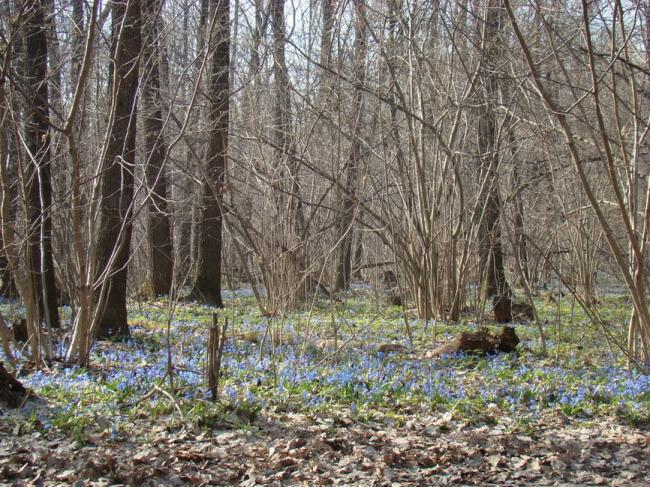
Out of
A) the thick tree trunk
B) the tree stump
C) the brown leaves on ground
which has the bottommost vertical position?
Answer: the brown leaves on ground

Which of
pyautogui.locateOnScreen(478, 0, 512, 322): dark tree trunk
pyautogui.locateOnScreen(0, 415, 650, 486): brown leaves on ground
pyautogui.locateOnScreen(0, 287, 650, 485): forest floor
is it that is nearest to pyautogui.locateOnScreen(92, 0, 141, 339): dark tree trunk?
pyautogui.locateOnScreen(0, 287, 650, 485): forest floor

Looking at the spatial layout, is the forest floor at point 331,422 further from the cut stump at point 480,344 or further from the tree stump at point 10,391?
the cut stump at point 480,344

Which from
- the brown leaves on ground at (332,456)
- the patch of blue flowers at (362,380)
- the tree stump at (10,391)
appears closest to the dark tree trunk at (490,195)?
the patch of blue flowers at (362,380)

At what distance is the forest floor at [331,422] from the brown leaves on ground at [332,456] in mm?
10

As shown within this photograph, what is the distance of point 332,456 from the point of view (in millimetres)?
4250

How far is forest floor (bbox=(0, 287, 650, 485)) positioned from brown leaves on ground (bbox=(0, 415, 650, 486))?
→ 0.03ft

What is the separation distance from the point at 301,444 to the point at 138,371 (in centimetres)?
201

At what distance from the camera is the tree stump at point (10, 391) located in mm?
4676

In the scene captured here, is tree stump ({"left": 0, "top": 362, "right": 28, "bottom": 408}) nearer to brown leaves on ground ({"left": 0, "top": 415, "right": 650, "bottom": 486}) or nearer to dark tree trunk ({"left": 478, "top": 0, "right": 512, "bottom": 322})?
brown leaves on ground ({"left": 0, "top": 415, "right": 650, "bottom": 486})

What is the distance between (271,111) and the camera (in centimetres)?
1184

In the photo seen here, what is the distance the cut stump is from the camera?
7.30 meters

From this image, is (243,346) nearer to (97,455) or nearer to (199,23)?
(97,455)

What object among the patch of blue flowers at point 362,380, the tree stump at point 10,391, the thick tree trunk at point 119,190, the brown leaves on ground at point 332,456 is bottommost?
the brown leaves on ground at point 332,456

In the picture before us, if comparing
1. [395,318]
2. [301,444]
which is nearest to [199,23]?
[395,318]
